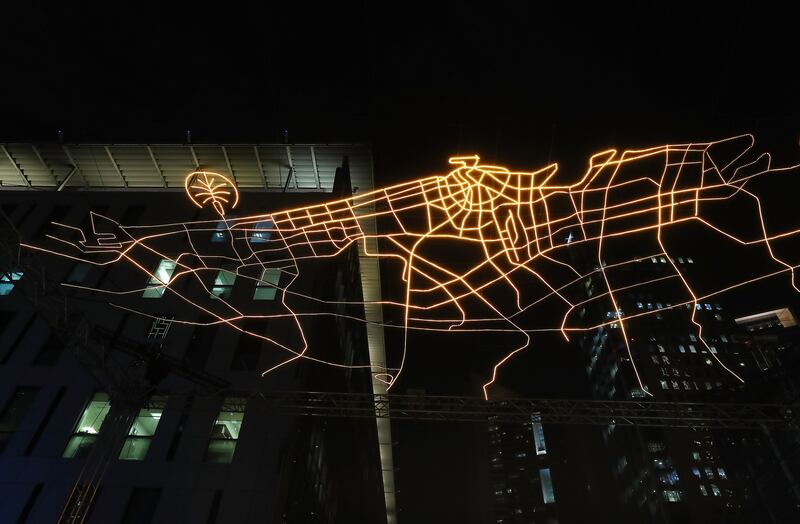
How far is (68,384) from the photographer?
1245 cm

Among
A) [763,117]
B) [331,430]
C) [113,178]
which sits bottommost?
[331,430]

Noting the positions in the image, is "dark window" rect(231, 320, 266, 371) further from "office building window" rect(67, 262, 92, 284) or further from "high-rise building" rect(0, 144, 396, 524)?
"office building window" rect(67, 262, 92, 284)

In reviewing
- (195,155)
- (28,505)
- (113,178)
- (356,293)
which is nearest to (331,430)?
(356,293)

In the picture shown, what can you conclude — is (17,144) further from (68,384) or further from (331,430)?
(331,430)

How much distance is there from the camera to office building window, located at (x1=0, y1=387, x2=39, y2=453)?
1162 cm

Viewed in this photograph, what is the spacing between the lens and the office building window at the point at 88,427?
37.3 feet

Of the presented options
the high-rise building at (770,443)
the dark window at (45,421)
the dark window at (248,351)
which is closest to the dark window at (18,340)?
the dark window at (45,421)

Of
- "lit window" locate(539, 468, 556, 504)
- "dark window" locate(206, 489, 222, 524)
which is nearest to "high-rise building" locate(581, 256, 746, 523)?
"lit window" locate(539, 468, 556, 504)

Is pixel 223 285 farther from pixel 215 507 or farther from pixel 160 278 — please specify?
pixel 215 507

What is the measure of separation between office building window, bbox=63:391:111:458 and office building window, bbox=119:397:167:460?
0.76 m

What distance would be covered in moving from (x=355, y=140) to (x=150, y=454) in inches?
459

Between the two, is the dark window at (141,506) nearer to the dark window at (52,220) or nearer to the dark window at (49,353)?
the dark window at (49,353)

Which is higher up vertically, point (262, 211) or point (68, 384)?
point (262, 211)

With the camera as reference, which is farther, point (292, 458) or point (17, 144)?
point (17, 144)
